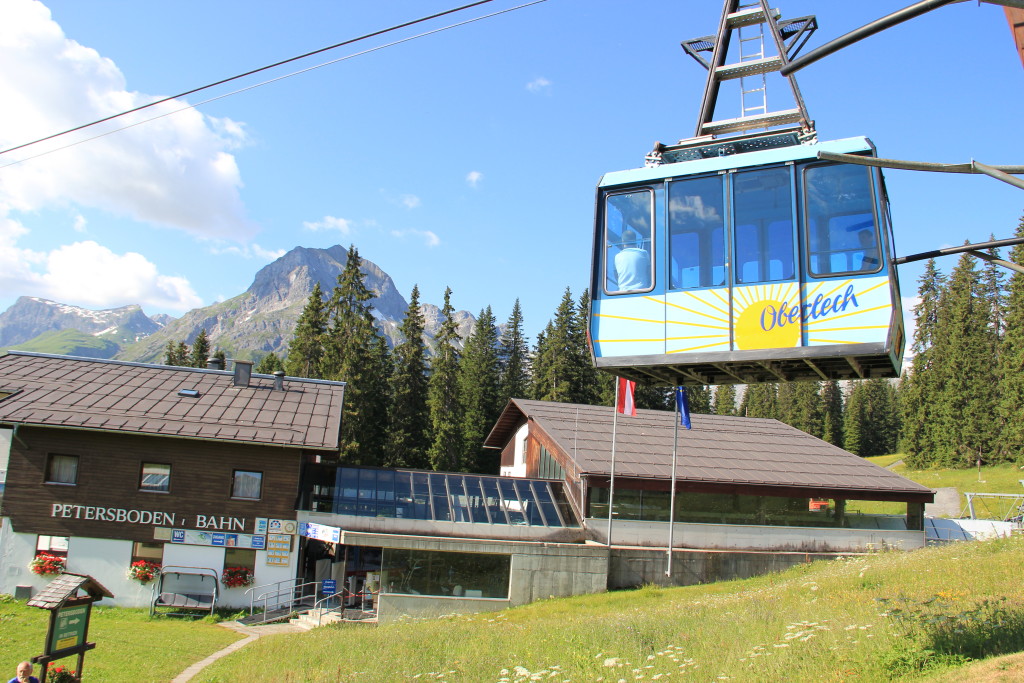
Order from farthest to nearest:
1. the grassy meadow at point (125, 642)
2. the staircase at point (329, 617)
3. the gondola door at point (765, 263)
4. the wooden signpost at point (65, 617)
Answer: the staircase at point (329, 617) < the grassy meadow at point (125, 642) < the wooden signpost at point (65, 617) < the gondola door at point (765, 263)

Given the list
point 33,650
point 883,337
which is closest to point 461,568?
point 33,650

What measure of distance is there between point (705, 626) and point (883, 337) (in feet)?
28.5

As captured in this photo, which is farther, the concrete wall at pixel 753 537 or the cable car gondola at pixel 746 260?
the concrete wall at pixel 753 537

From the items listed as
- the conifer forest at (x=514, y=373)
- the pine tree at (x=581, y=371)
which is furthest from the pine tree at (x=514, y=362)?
the pine tree at (x=581, y=371)

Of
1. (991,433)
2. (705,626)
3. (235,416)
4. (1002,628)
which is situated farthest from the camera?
(991,433)

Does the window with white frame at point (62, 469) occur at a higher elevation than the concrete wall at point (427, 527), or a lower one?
higher

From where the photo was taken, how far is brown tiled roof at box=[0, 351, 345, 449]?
83.1ft

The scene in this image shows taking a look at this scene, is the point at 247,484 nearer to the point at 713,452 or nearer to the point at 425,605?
the point at 425,605

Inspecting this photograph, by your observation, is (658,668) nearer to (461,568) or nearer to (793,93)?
(793,93)

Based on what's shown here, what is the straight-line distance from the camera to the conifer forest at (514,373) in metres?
56.1

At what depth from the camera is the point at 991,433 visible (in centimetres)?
6031

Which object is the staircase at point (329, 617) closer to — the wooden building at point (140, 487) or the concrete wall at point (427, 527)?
the wooden building at point (140, 487)

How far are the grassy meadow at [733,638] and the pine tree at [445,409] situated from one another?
35.3 m

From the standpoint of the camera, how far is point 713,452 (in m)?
31.1
